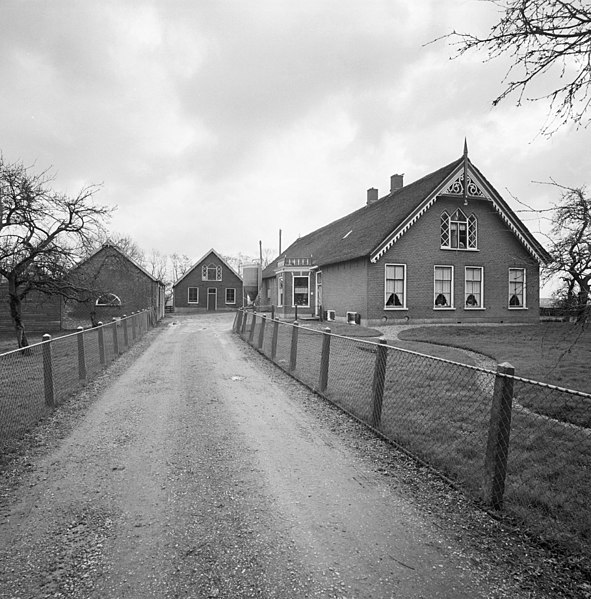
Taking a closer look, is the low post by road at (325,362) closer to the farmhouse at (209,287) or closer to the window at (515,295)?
the window at (515,295)

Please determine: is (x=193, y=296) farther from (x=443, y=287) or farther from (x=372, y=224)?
(x=443, y=287)

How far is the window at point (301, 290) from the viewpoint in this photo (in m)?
28.4

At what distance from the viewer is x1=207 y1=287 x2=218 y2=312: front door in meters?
45.8

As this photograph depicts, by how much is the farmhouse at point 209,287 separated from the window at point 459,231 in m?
28.6

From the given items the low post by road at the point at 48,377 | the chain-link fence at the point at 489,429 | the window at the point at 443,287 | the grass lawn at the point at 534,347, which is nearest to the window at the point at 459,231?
the window at the point at 443,287

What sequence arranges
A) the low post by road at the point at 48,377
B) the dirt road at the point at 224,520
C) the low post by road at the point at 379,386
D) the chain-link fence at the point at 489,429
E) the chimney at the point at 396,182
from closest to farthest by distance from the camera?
the dirt road at the point at 224,520 < the chain-link fence at the point at 489,429 < the low post by road at the point at 379,386 < the low post by road at the point at 48,377 < the chimney at the point at 396,182

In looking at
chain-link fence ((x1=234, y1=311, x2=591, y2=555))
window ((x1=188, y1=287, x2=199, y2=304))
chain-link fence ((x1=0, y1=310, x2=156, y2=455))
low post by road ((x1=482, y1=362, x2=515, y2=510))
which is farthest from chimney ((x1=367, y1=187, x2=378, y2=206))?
low post by road ((x1=482, y1=362, x2=515, y2=510))

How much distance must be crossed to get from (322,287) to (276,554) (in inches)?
926

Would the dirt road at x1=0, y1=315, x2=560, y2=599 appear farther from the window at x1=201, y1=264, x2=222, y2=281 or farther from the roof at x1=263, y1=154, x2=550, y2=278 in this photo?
the window at x1=201, y1=264, x2=222, y2=281

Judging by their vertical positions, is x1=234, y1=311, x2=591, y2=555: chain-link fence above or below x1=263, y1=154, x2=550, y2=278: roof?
below

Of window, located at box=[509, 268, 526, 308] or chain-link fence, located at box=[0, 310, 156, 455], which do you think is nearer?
chain-link fence, located at box=[0, 310, 156, 455]

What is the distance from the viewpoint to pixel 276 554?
277cm

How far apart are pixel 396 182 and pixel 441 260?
10.4 metres

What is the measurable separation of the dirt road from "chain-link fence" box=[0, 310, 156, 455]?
75cm
